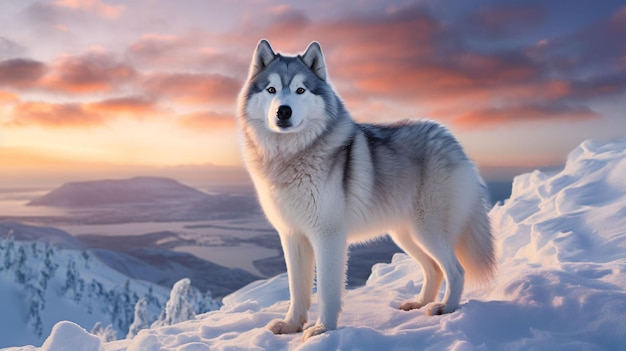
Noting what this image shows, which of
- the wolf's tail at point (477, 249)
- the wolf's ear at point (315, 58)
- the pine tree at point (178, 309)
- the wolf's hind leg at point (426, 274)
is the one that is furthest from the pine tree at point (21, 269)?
the wolf's tail at point (477, 249)

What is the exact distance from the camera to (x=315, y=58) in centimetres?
472

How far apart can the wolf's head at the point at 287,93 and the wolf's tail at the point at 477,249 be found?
6.56 ft

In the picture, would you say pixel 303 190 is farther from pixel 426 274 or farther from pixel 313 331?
pixel 426 274

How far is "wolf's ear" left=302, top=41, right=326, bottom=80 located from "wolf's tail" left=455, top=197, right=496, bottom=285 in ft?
7.31

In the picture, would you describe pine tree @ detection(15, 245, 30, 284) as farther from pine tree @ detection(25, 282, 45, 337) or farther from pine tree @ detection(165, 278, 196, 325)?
pine tree @ detection(165, 278, 196, 325)

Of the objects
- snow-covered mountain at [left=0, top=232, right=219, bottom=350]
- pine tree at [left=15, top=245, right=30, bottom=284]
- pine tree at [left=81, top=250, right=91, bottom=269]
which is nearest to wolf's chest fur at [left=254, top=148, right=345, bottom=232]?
snow-covered mountain at [left=0, top=232, right=219, bottom=350]

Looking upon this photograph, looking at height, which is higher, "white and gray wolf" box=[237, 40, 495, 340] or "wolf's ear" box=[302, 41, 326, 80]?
"wolf's ear" box=[302, 41, 326, 80]

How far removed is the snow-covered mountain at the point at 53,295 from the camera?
264 feet

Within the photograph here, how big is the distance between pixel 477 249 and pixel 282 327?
2248 mm

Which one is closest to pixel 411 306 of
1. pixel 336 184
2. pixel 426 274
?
pixel 426 274

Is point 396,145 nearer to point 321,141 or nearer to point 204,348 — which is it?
point 321,141

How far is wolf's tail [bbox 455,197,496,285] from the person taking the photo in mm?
5199

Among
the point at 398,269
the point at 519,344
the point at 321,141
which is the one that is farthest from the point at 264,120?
the point at 398,269

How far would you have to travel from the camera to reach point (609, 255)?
6469 mm
